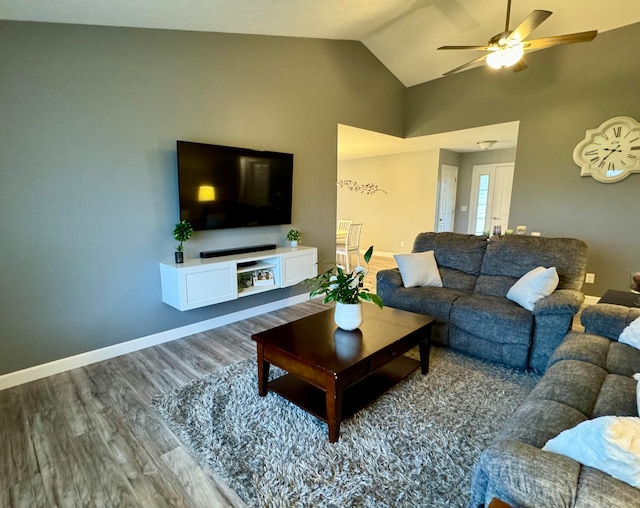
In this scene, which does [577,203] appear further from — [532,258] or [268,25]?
[268,25]

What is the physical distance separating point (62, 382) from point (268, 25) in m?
3.61

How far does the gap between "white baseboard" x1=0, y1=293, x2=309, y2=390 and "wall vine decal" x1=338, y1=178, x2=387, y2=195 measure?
185 inches

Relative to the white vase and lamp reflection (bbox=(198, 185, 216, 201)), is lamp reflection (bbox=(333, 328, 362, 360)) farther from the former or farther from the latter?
lamp reflection (bbox=(198, 185, 216, 201))

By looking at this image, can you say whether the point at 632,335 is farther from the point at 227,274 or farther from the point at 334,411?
the point at 227,274

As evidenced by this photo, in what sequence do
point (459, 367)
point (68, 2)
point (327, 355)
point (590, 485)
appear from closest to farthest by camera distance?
point (590, 485) → point (327, 355) → point (68, 2) → point (459, 367)

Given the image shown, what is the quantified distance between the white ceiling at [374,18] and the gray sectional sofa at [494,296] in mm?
2527

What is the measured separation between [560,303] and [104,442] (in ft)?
10.1

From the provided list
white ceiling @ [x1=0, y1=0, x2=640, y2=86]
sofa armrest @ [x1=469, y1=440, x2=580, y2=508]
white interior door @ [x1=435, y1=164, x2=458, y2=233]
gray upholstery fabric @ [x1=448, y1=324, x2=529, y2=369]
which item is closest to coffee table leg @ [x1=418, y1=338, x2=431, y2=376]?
gray upholstery fabric @ [x1=448, y1=324, x2=529, y2=369]

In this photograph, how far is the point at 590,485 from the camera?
89 cm

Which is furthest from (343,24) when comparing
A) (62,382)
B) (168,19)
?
(62,382)

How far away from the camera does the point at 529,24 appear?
2.48 m

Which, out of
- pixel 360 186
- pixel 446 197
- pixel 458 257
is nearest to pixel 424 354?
pixel 458 257

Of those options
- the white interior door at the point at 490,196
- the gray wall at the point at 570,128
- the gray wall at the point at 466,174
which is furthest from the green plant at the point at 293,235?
the gray wall at the point at 466,174

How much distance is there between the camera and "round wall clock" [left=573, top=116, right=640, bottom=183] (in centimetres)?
372
